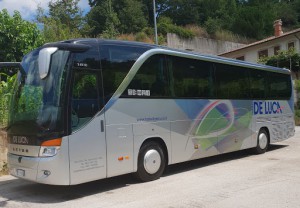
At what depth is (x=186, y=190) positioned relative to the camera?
780cm

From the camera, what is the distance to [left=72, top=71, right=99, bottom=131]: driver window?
24.0 feet

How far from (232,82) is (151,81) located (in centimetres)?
393

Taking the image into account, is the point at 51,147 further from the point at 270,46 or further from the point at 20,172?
the point at 270,46

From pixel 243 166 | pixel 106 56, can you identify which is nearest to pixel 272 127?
pixel 243 166

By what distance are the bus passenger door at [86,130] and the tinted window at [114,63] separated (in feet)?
0.71

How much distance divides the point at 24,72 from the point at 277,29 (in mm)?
40141

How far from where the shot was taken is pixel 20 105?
7621mm

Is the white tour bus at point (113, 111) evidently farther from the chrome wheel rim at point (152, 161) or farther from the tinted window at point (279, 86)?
the tinted window at point (279, 86)

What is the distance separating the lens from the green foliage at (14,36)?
17047 mm

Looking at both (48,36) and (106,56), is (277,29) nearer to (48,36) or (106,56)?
(48,36)

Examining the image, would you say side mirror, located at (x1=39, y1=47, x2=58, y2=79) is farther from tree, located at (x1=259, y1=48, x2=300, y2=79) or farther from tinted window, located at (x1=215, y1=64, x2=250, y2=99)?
tree, located at (x1=259, y1=48, x2=300, y2=79)

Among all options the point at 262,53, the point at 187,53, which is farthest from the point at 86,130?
the point at 262,53

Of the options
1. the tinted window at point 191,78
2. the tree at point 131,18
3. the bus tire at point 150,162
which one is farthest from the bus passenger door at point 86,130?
the tree at point 131,18

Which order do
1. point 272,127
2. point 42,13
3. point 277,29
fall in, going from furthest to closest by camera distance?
point 277,29 < point 42,13 < point 272,127
